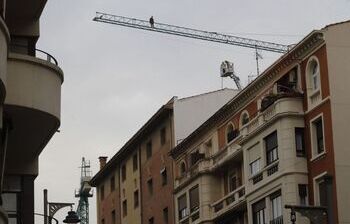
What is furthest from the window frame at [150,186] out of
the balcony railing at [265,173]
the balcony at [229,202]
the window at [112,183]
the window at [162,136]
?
the balcony railing at [265,173]

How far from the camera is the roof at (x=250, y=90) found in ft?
159

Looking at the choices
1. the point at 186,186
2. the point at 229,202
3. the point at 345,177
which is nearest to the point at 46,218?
the point at 345,177

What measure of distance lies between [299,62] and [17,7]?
30840mm

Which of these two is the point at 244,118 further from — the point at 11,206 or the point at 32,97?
the point at 32,97

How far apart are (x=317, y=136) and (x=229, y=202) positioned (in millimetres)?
10346

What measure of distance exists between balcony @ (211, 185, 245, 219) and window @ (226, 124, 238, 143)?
9.97ft

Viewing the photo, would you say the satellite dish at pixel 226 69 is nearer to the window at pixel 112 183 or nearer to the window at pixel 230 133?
the window at pixel 112 183

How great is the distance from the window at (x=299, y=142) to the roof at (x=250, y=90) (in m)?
3.52

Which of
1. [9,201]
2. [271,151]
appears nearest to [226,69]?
[271,151]

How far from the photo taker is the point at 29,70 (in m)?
17.7

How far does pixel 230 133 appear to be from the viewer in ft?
188

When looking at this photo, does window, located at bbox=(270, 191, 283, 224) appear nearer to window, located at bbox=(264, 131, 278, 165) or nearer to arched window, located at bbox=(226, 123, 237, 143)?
window, located at bbox=(264, 131, 278, 165)

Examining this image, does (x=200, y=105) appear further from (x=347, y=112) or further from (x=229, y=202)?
(x=347, y=112)

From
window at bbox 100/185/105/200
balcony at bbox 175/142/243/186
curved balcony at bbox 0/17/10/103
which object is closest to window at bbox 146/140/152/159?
balcony at bbox 175/142/243/186
